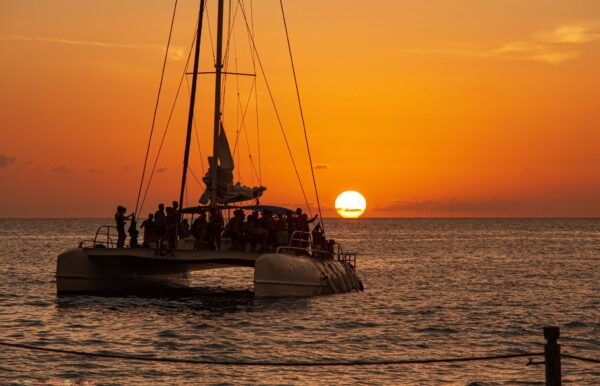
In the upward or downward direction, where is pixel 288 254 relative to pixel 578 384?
upward

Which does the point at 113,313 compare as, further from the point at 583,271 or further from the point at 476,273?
the point at 583,271

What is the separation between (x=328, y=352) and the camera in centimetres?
2264

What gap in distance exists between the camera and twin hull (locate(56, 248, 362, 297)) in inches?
1174

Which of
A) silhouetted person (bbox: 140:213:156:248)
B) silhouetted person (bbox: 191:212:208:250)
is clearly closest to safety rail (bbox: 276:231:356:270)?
silhouetted person (bbox: 191:212:208:250)

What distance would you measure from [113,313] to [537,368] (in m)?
14.3

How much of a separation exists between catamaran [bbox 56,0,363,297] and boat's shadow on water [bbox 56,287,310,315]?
41cm

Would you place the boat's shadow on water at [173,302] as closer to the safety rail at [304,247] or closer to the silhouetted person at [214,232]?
the safety rail at [304,247]

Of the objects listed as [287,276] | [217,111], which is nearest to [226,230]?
[287,276]

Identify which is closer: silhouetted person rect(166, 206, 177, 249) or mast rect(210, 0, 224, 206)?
silhouetted person rect(166, 206, 177, 249)

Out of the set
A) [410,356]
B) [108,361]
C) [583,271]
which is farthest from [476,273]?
[108,361]

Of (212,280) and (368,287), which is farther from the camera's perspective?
(212,280)

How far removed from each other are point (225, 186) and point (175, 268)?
505cm

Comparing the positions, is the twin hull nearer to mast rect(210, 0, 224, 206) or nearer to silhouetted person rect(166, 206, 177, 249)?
silhouetted person rect(166, 206, 177, 249)

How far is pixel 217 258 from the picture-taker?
3016 centimetres
